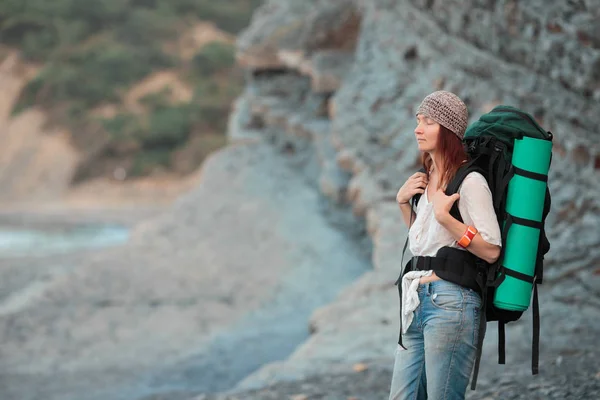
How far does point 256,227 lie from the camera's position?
863 cm

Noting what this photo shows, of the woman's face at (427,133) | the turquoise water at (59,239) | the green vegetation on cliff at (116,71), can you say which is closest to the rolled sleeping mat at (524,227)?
the woman's face at (427,133)

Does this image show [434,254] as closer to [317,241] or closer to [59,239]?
[317,241]

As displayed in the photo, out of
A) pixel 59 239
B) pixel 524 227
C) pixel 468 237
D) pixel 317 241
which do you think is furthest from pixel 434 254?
pixel 59 239

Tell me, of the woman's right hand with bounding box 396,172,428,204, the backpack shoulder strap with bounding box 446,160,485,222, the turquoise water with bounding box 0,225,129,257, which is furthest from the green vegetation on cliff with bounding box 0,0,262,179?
the backpack shoulder strap with bounding box 446,160,485,222

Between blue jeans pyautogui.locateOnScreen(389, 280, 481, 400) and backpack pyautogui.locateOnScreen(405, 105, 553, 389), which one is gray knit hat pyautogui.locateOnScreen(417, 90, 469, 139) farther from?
blue jeans pyautogui.locateOnScreen(389, 280, 481, 400)

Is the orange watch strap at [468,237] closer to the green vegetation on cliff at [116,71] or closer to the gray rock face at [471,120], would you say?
the gray rock face at [471,120]

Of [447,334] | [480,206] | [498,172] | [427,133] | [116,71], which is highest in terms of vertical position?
[116,71]

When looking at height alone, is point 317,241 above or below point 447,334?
above

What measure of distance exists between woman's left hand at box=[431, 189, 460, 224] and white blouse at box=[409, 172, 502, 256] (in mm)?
38

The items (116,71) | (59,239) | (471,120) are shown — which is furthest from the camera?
(116,71)

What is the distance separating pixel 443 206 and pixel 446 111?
28 centimetres

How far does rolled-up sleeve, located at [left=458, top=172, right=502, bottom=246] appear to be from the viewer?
2.00 meters

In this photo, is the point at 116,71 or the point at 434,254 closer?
the point at 434,254

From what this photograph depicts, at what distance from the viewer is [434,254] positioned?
2.11m
